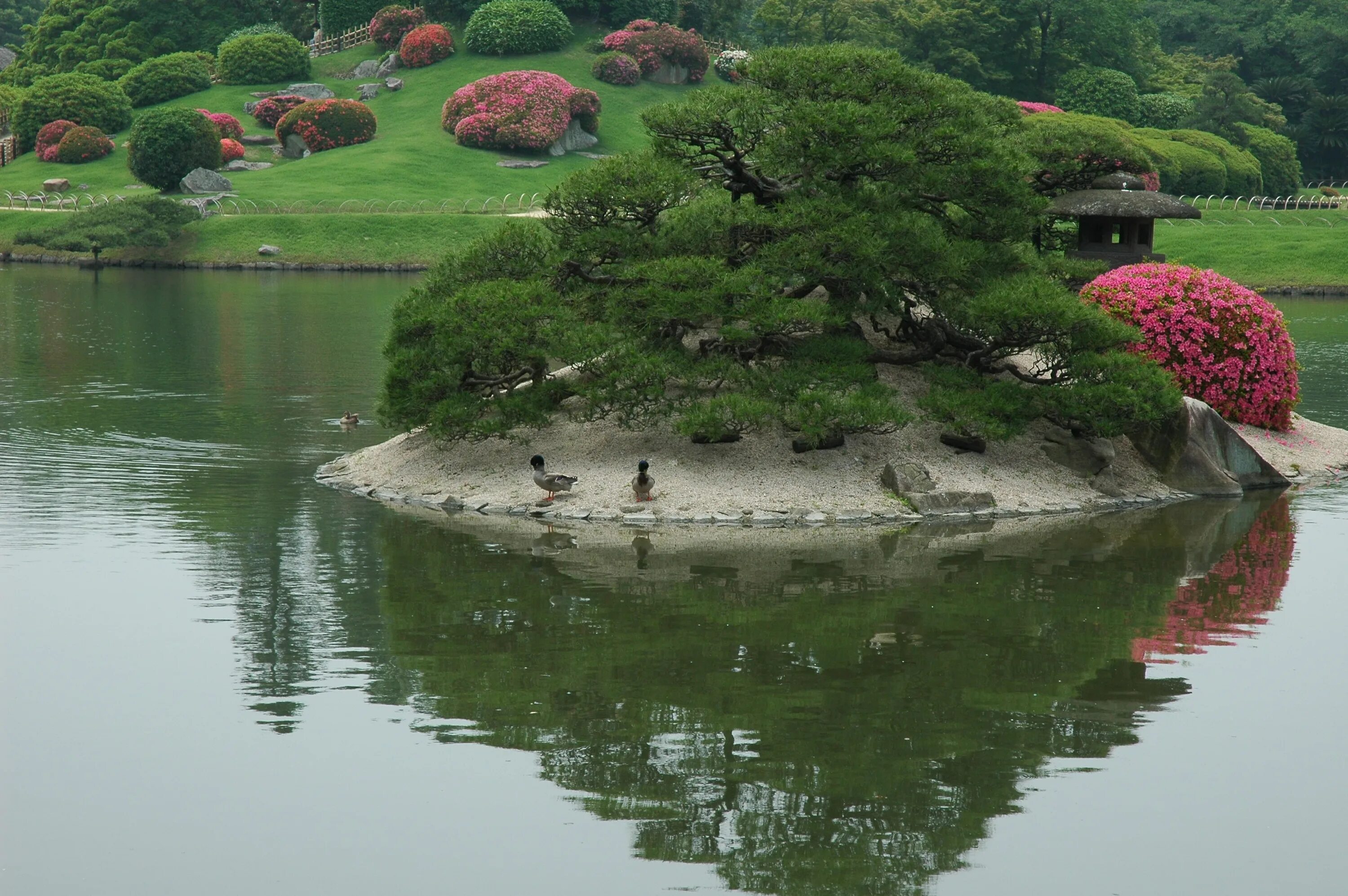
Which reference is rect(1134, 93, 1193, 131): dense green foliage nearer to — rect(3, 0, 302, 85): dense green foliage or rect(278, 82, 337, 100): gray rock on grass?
rect(278, 82, 337, 100): gray rock on grass

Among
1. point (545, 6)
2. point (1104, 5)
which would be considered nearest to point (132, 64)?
point (545, 6)

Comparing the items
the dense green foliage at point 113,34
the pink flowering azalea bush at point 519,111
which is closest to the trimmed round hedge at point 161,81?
the dense green foliage at point 113,34

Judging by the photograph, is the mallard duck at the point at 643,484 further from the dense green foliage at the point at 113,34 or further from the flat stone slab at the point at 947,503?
the dense green foliage at the point at 113,34

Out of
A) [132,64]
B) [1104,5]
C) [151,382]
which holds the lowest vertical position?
[151,382]

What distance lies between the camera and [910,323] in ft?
75.9

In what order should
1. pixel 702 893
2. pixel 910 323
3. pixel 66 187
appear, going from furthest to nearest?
pixel 66 187 < pixel 910 323 < pixel 702 893

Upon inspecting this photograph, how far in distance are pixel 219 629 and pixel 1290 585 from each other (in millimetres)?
12507

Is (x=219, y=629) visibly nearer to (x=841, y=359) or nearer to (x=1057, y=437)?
(x=841, y=359)

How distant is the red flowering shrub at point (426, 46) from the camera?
9656 cm

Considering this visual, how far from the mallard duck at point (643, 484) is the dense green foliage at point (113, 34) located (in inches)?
3415

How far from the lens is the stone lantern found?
30844 millimetres

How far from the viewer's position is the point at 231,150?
82.0m

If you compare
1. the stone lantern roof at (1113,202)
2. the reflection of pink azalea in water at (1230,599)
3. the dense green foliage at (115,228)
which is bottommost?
the reflection of pink azalea in water at (1230,599)

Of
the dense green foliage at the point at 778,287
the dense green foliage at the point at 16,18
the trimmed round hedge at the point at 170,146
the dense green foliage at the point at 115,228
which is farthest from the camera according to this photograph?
the dense green foliage at the point at 16,18
